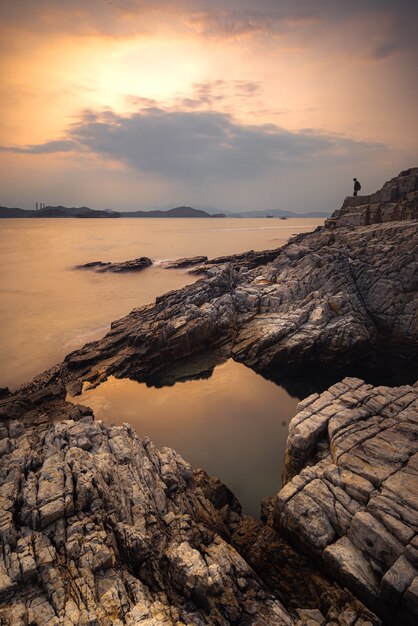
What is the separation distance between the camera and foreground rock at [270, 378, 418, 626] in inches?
491

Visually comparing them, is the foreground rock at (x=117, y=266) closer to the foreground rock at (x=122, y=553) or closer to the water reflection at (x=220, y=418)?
the water reflection at (x=220, y=418)

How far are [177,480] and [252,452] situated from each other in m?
7.59

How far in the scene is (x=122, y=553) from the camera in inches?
512

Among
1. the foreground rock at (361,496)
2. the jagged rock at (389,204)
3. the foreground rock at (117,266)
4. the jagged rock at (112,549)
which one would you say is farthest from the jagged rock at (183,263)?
the jagged rock at (112,549)

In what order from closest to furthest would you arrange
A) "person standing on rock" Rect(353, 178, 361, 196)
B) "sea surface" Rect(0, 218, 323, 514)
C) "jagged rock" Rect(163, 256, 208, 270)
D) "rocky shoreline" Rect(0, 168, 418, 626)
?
"rocky shoreline" Rect(0, 168, 418, 626), "sea surface" Rect(0, 218, 323, 514), "person standing on rock" Rect(353, 178, 361, 196), "jagged rock" Rect(163, 256, 208, 270)

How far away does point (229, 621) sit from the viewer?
11383 mm

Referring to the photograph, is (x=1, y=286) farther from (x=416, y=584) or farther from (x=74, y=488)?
(x=416, y=584)

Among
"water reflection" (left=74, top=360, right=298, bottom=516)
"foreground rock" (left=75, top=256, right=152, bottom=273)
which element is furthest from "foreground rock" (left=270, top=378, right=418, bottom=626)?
"foreground rock" (left=75, top=256, right=152, bottom=273)

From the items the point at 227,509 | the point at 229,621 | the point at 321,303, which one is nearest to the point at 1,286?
the point at 321,303

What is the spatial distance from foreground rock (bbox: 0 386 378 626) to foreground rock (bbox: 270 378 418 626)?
1.03 meters

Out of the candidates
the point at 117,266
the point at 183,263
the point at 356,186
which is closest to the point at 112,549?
the point at 356,186

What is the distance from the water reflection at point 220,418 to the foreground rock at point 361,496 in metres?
3.01

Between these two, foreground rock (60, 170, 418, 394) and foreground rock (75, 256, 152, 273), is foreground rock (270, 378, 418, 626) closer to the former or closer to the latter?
foreground rock (60, 170, 418, 394)

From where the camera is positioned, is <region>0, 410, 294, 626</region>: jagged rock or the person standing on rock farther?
the person standing on rock
